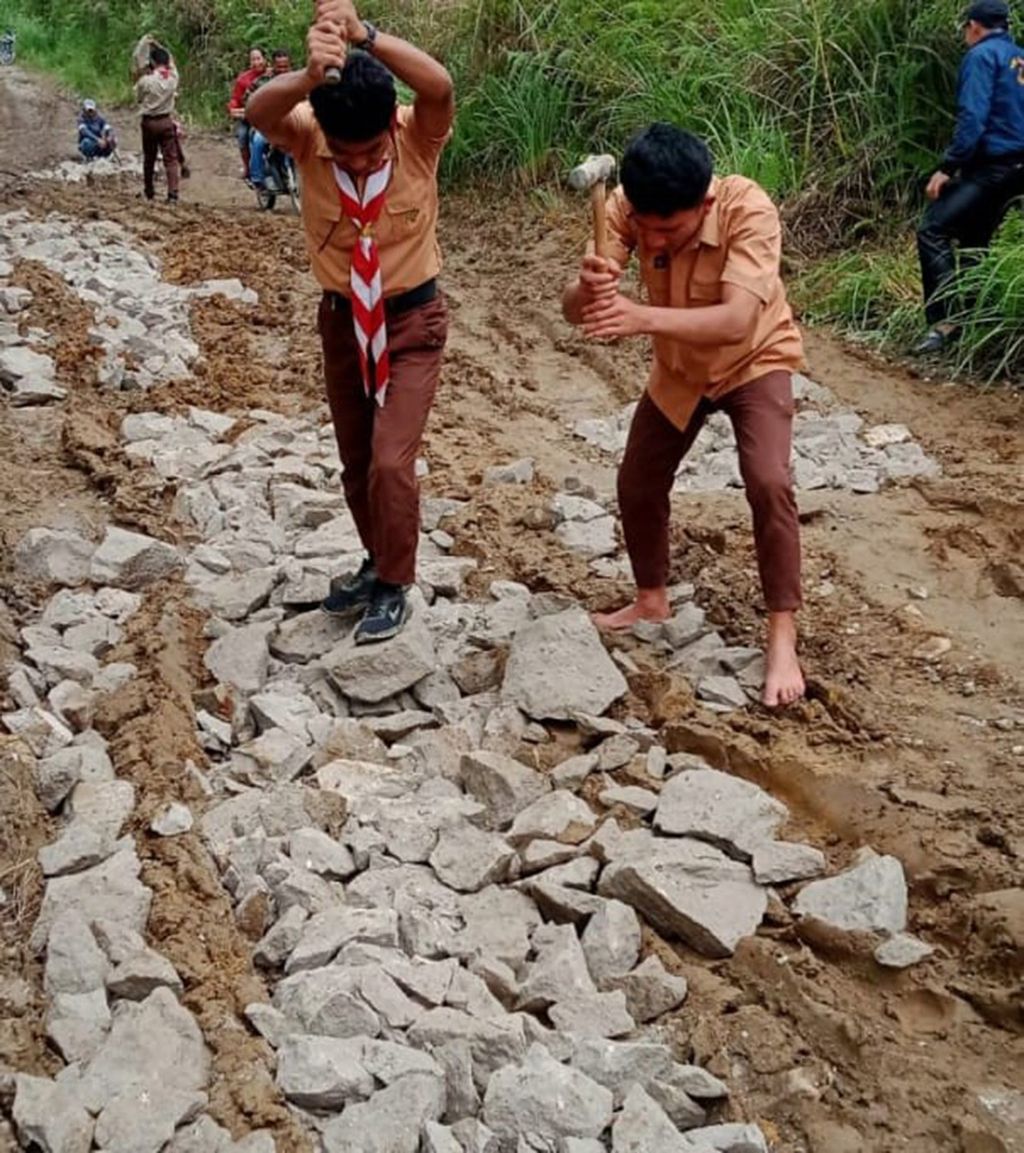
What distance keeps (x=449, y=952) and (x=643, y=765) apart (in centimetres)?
87

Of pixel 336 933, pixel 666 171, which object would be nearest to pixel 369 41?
pixel 666 171

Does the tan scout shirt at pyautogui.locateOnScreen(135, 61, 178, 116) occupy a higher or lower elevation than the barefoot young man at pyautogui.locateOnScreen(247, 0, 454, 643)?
lower

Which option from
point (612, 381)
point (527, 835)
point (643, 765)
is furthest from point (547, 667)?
point (612, 381)

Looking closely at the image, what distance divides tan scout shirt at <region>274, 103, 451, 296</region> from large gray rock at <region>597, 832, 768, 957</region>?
5.87 feet

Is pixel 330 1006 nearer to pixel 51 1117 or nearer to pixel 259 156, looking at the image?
pixel 51 1117

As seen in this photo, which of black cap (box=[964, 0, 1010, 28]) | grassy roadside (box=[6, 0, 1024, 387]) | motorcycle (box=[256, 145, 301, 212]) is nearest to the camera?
black cap (box=[964, 0, 1010, 28])

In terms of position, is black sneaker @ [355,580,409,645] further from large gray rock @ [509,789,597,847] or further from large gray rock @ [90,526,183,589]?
large gray rock @ [90,526,183,589]

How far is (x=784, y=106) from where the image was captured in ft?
30.1

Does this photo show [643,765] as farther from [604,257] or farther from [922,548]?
[922,548]

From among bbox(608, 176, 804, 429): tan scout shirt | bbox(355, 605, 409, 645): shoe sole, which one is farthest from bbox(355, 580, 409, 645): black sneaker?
bbox(608, 176, 804, 429): tan scout shirt

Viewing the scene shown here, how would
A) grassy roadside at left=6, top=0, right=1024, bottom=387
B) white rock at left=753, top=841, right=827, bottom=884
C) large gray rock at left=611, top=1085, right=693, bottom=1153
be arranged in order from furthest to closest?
1. grassy roadside at left=6, top=0, right=1024, bottom=387
2. white rock at left=753, top=841, right=827, bottom=884
3. large gray rock at left=611, top=1085, right=693, bottom=1153

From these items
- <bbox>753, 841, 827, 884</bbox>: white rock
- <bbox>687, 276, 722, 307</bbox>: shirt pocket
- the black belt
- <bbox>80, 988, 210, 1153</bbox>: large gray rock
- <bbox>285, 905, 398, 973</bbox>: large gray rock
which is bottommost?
<bbox>285, 905, 398, 973</bbox>: large gray rock

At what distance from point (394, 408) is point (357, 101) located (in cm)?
86

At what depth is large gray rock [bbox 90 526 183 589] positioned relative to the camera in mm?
4828
